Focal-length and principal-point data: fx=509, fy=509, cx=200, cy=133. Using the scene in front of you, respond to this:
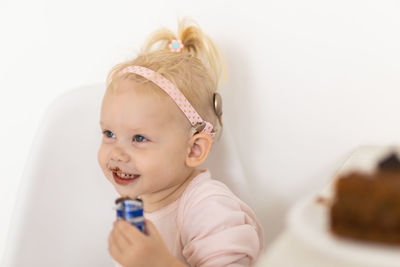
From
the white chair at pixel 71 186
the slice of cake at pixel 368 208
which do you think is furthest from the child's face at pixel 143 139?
the slice of cake at pixel 368 208

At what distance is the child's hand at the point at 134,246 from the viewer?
2.57ft

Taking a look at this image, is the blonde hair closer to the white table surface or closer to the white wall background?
the white wall background

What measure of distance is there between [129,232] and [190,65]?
518 millimetres

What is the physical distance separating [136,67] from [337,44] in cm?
50

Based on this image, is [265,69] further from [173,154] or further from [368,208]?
[368,208]

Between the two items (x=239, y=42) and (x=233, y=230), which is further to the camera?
(x=239, y=42)

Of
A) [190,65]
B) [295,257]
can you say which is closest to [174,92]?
[190,65]

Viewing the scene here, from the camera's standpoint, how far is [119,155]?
1099mm

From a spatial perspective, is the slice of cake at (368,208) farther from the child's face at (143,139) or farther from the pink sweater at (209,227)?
the child's face at (143,139)

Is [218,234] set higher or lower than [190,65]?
lower

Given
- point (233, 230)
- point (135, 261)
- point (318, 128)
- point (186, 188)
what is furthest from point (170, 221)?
point (318, 128)

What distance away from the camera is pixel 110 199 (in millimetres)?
1371

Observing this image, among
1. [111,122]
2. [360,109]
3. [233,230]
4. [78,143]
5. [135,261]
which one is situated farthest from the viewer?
[78,143]

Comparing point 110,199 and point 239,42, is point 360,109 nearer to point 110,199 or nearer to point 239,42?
point 239,42
